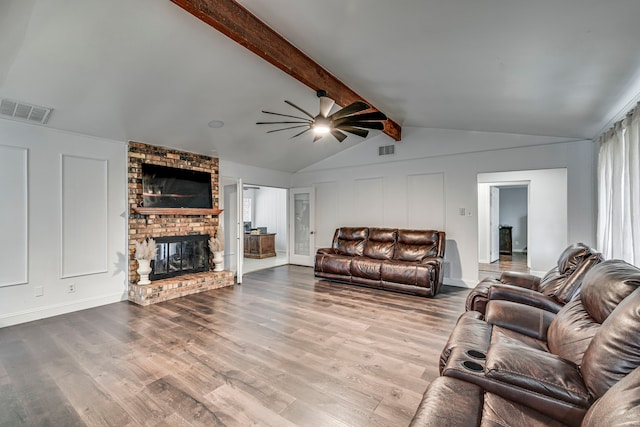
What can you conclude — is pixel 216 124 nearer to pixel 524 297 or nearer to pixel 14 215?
pixel 14 215

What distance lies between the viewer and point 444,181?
216 inches

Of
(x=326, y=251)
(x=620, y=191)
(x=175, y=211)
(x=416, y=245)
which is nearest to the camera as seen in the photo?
(x=620, y=191)

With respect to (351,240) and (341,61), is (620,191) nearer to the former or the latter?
(341,61)

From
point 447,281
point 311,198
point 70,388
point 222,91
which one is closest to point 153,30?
point 222,91

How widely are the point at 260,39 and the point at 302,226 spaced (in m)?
5.26

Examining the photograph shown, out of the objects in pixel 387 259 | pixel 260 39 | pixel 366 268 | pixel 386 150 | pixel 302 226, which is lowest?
pixel 366 268

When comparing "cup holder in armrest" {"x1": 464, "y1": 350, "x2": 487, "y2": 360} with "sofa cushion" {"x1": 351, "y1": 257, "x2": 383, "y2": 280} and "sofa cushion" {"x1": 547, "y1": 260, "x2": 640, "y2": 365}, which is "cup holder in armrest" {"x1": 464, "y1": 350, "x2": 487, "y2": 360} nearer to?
"sofa cushion" {"x1": 547, "y1": 260, "x2": 640, "y2": 365}

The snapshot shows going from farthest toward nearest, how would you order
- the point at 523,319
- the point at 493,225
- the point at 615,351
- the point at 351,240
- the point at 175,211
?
the point at 493,225
the point at 351,240
the point at 175,211
the point at 523,319
the point at 615,351

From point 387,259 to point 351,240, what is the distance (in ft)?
3.12

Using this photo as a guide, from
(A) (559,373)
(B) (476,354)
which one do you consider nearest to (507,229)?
(B) (476,354)

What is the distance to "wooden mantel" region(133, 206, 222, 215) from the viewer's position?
4.50m

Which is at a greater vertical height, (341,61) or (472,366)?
(341,61)

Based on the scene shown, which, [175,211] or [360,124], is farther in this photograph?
[175,211]

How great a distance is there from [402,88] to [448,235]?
120 inches
